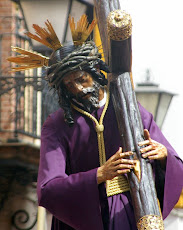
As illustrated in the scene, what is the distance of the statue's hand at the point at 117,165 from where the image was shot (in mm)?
4695

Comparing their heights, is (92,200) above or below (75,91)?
below

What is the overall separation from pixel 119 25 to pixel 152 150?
2.41ft

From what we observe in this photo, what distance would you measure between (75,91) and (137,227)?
3.00 feet

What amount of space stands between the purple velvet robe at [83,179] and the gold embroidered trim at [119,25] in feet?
1.52

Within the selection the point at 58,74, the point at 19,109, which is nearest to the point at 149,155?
the point at 58,74

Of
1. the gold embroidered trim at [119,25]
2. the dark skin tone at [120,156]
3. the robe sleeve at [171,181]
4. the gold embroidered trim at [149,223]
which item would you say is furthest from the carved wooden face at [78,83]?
the gold embroidered trim at [149,223]

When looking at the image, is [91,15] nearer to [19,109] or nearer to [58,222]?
[58,222]

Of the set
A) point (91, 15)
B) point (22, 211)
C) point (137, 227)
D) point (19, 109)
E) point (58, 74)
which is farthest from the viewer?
point (19, 109)

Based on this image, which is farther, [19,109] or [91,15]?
[19,109]

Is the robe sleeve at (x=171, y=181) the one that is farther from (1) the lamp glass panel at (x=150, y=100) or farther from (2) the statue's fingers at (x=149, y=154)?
(1) the lamp glass panel at (x=150, y=100)

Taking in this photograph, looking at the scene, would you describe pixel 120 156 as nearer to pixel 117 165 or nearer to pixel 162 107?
pixel 117 165

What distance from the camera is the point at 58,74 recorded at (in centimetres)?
503

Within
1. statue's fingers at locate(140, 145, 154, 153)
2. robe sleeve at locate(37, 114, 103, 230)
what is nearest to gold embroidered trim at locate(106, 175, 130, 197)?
robe sleeve at locate(37, 114, 103, 230)

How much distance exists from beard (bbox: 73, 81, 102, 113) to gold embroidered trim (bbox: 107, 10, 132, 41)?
0.35m
